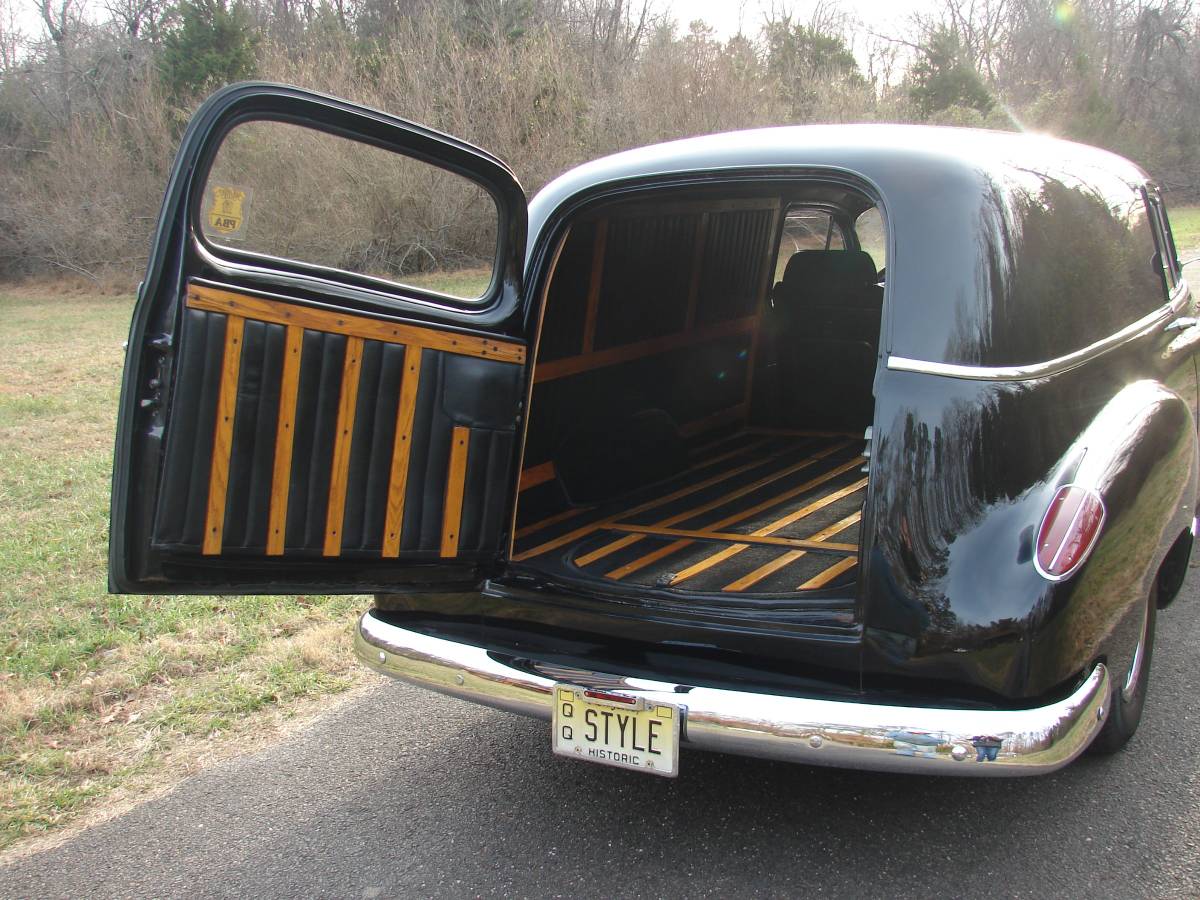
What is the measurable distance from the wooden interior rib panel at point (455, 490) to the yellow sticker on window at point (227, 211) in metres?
0.77

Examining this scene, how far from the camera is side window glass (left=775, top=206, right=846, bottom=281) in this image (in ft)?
17.0

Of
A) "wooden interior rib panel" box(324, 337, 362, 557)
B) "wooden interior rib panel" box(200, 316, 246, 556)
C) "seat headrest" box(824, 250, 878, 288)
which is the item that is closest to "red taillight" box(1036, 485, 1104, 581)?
"wooden interior rib panel" box(324, 337, 362, 557)

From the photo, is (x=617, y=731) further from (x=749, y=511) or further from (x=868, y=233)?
(x=868, y=233)

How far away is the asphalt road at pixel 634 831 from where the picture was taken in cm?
235

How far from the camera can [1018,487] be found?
2137mm

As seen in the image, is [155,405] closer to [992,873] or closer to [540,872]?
[540,872]

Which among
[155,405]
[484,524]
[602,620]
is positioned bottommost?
[602,620]

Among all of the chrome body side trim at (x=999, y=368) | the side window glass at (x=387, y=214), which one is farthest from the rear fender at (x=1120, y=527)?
the side window glass at (x=387, y=214)

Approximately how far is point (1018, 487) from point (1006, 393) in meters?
0.22

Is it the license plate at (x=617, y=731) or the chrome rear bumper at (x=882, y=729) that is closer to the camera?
the chrome rear bumper at (x=882, y=729)

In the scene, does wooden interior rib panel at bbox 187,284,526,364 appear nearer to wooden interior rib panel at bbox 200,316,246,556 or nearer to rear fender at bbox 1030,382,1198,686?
wooden interior rib panel at bbox 200,316,246,556

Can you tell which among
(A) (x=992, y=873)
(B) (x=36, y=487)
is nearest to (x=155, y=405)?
(A) (x=992, y=873)

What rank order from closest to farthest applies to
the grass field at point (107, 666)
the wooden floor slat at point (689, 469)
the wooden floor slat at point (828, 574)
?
1. the wooden floor slat at point (828, 574)
2. the grass field at point (107, 666)
3. the wooden floor slat at point (689, 469)

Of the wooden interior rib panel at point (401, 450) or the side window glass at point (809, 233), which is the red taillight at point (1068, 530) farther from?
the side window glass at point (809, 233)
